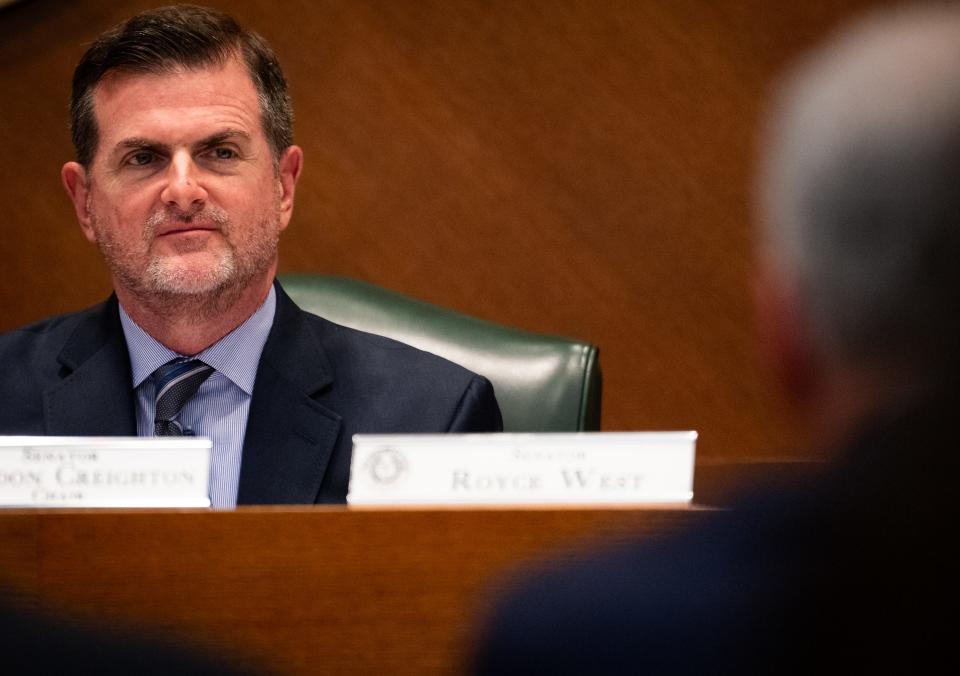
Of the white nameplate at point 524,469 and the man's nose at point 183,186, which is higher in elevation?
the man's nose at point 183,186

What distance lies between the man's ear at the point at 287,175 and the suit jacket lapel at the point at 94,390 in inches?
9.6

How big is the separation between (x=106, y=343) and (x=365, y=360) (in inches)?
11.8

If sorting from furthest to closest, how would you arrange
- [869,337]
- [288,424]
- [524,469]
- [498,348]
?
[498,348]
[288,424]
[524,469]
[869,337]

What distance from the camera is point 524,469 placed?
0.85m

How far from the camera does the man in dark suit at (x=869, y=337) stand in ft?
1.16

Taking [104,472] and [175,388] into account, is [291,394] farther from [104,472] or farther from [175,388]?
[104,472]

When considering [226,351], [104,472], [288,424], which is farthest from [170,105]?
[104,472]

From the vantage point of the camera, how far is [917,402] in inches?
13.9

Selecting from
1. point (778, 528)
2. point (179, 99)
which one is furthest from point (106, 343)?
point (778, 528)

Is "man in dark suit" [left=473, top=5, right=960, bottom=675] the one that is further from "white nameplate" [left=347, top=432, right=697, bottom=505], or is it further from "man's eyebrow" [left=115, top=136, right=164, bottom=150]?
"man's eyebrow" [left=115, top=136, right=164, bottom=150]

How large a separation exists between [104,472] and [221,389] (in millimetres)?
576

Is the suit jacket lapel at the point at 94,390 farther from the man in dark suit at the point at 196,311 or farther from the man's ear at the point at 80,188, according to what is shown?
the man's ear at the point at 80,188

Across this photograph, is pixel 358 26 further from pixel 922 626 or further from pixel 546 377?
pixel 922 626

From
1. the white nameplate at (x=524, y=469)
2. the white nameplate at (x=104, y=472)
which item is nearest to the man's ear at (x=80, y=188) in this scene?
the white nameplate at (x=104, y=472)
